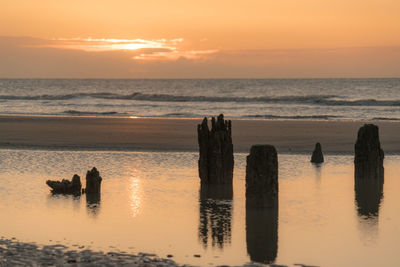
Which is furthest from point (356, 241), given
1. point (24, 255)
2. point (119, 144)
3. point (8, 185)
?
point (119, 144)

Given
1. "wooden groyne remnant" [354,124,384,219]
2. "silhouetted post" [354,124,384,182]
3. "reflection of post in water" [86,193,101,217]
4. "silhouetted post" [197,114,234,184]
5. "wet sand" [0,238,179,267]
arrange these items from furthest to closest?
"silhouetted post" [354,124,384,182]
"wooden groyne remnant" [354,124,384,219]
"silhouetted post" [197,114,234,184]
"reflection of post in water" [86,193,101,217]
"wet sand" [0,238,179,267]

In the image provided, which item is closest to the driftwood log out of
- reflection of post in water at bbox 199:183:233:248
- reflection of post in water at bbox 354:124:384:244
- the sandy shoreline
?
reflection of post in water at bbox 199:183:233:248

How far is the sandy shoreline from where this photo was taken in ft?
82.4

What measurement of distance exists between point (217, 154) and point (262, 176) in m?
2.85

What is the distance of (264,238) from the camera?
10578 millimetres

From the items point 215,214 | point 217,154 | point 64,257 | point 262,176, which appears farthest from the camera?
point 217,154

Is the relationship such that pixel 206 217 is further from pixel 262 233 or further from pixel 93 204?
pixel 93 204

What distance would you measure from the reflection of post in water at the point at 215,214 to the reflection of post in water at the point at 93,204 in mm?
2105

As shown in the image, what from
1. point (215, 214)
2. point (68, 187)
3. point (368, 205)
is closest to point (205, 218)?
point (215, 214)

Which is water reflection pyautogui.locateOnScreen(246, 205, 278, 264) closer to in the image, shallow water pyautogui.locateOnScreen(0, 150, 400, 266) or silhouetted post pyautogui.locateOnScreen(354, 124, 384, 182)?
shallow water pyautogui.locateOnScreen(0, 150, 400, 266)

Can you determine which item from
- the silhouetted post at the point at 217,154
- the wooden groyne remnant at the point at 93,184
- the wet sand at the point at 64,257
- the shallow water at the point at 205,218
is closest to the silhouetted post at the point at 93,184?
the wooden groyne remnant at the point at 93,184

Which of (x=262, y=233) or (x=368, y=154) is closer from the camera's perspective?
(x=262, y=233)

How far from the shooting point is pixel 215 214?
12.4m

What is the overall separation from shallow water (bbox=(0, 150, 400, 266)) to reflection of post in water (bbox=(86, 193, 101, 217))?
4cm
